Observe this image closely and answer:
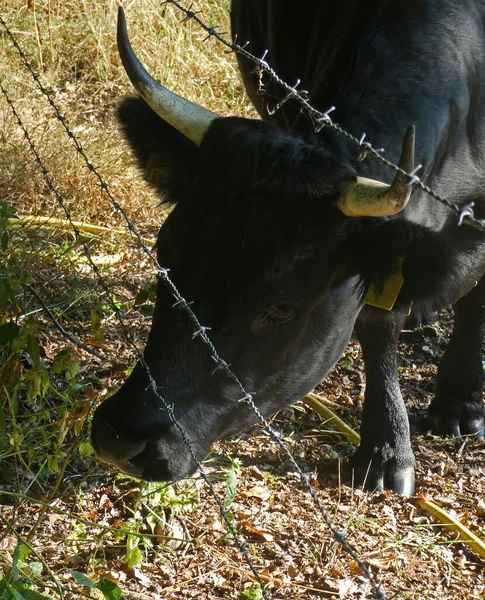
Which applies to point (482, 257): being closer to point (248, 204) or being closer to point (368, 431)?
point (368, 431)

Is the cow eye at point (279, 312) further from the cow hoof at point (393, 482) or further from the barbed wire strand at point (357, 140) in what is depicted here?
the cow hoof at point (393, 482)

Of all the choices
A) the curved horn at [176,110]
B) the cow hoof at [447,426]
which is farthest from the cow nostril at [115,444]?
the cow hoof at [447,426]

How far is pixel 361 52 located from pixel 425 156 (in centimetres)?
59

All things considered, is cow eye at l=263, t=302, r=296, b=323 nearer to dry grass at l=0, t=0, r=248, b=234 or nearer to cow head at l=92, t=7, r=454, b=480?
cow head at l=92, t=7, r=454, b=480

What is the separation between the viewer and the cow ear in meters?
3.56

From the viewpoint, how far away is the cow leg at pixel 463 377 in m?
4.70

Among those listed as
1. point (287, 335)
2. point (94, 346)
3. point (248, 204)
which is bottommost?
point (94, 346)

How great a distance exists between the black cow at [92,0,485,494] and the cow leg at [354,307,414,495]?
0.25 m

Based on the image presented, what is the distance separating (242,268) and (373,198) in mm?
486

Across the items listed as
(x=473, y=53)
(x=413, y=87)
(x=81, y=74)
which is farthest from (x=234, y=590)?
(x=81, y=74)

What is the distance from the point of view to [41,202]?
6121 millimetres

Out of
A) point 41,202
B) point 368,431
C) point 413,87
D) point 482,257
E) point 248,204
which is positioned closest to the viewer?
point 248,204

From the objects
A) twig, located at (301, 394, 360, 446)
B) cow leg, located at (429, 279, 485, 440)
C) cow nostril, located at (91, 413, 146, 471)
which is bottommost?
twig, located at (301, 394, 360, 446)

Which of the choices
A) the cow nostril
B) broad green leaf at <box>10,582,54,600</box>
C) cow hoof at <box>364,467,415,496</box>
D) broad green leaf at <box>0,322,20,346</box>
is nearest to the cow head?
the cow nostril
